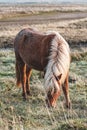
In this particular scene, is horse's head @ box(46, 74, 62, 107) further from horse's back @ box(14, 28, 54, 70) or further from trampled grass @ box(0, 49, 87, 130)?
horse's back @ box(14, 28, 54, 70)

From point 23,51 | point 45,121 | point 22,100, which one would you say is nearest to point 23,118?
point 45,121

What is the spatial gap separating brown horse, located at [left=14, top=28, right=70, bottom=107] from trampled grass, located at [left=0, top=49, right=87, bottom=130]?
28 cm

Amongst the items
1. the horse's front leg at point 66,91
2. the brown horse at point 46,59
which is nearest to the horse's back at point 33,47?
the brown horse at point 46,59

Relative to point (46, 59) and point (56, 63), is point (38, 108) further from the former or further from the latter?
point (56, 63)

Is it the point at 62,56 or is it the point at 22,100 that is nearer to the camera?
the point at 62,56

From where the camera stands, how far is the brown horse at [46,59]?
6477mm

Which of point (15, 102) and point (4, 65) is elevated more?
point (15, 102)

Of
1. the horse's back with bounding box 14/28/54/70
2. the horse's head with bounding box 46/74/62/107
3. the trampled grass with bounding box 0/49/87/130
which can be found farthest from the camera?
the horse's back with bounding box 14/28/54/70

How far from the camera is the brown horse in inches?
255

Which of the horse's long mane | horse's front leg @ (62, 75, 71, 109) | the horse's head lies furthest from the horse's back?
the horse's head

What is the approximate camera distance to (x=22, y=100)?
8.09m

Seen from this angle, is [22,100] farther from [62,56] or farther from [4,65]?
[4,65]

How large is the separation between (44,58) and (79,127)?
2.07 m

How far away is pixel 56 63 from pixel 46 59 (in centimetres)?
52
